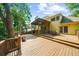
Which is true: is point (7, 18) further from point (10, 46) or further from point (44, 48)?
point (44, 48)

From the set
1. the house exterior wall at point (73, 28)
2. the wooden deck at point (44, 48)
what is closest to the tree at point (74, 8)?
the house exterior wall at point (73, 28)

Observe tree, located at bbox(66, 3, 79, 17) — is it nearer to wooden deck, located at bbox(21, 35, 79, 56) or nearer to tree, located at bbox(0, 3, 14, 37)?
wooden deck, located at bbox(21, 35, 79, 56)

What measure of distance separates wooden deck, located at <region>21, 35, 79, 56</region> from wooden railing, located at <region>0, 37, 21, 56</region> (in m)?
0.10

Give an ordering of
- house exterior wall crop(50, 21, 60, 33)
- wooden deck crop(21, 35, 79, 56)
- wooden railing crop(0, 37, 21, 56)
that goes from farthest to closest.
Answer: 1. house exterior wall crop(50, 21, 60, 33)
2. wooden deck crop(21, 35, 79, 56)
3. wooden railing crop(0, 37, 21, 56)

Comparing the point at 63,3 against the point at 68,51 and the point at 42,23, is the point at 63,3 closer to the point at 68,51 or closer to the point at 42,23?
the point at 42,23

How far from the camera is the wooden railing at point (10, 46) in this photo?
10.3 ft

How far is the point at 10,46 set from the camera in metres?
3.25

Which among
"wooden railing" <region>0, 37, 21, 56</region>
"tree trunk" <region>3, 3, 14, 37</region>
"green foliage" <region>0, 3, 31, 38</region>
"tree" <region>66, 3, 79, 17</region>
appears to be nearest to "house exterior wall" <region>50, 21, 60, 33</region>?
"tree" <region>66, 3, 79, 17</region>

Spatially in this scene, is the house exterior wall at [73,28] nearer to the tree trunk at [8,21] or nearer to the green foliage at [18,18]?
the green foliage at [18,18]

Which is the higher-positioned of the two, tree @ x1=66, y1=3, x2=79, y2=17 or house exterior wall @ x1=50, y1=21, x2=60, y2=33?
tree @ x1=66, y1=3, x2=79, y2=17

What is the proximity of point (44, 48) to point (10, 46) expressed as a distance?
70cm

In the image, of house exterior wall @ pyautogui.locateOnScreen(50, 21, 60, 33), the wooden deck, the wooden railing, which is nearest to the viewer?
the wooden railing

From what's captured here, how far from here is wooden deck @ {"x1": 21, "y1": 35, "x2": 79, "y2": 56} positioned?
329 cm

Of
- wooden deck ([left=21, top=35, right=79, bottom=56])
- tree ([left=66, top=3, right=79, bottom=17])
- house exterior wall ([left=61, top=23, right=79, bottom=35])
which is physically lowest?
wooden deck ([left=21, top=35, right=79, bottom=56])
